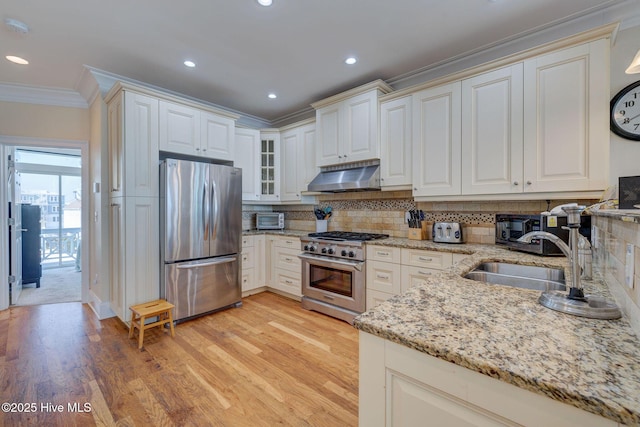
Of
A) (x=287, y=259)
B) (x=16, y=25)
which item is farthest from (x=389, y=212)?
(x=16, y=25)

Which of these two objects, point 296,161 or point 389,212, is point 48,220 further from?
point 389,212

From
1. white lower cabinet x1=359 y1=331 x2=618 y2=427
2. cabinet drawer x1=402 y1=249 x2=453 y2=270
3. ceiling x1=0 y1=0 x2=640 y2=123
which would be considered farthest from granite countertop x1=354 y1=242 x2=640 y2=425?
ceiling x1=0 y1=0 x2=640 y2=123

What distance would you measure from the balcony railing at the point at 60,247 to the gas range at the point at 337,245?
5386mm

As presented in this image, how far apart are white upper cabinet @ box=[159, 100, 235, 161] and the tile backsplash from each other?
4.10 feet

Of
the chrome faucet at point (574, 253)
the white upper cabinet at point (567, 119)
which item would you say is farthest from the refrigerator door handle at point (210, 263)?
the white upper cabinet at point (567, 119)

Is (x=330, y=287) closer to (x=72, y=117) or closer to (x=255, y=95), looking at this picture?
(x=255, y=95)

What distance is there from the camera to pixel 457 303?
3.21 feet

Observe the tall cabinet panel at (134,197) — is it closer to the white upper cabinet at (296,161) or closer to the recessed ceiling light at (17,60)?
the recessed ceiling light at (17,60)

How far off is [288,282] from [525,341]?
320 cm

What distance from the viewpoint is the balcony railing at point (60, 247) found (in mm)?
5664

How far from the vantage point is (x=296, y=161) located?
397cm

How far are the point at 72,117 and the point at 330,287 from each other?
3850mm

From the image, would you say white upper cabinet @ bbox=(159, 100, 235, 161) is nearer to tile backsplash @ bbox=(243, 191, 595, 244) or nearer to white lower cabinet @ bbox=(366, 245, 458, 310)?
tile backsplash @ bbox=(243, 191, 595, 244)

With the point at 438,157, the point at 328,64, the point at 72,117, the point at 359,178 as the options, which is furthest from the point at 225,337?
the point at 72,117
